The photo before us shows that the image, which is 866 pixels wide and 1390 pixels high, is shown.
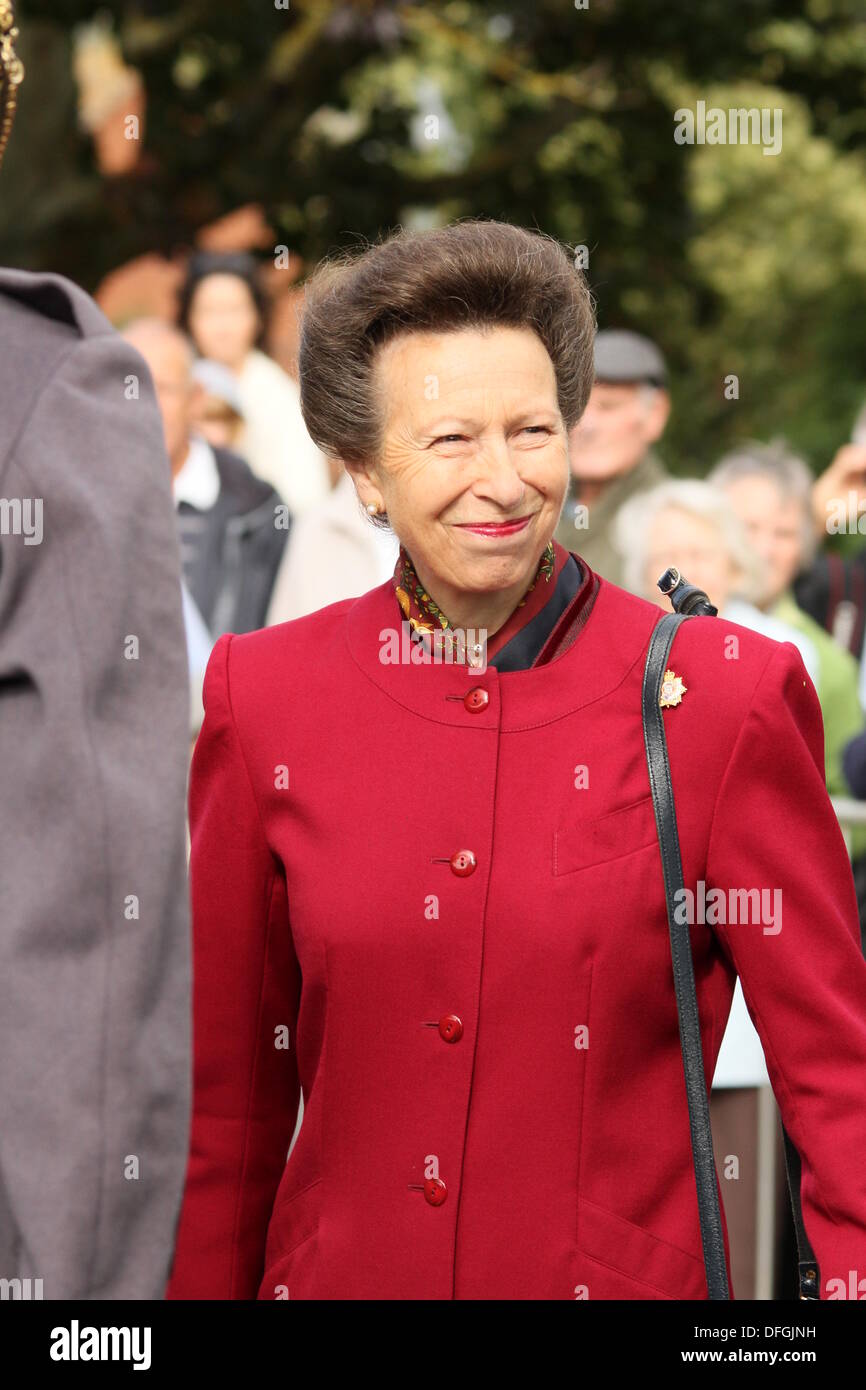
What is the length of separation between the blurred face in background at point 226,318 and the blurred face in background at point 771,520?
76.5 inches

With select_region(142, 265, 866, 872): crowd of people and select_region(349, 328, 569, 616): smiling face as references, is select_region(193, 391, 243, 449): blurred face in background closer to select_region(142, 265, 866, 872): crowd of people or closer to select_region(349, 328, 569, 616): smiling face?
select_region(142, 265, 866, 872): crowd of people

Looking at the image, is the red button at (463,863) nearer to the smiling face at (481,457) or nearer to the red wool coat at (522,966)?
the red wool coat at (522,966)

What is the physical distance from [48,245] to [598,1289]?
11.4 meters

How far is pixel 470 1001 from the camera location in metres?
2.74

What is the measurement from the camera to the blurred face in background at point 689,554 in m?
5.77

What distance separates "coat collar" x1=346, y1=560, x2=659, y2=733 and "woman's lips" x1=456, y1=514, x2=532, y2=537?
0.17 m

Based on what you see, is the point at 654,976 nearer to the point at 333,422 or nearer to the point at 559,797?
the point at 559,797

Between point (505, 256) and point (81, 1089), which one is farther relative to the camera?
point (505, 256)

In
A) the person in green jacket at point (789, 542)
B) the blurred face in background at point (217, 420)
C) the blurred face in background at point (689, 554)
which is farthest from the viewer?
the blurred face in background at point (217, 420)

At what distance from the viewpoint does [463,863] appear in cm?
279

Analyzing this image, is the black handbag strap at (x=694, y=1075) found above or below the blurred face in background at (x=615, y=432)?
below

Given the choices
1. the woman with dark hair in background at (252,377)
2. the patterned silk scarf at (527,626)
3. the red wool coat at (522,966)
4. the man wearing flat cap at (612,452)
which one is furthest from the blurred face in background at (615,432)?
the red wool coat at (522,966)
